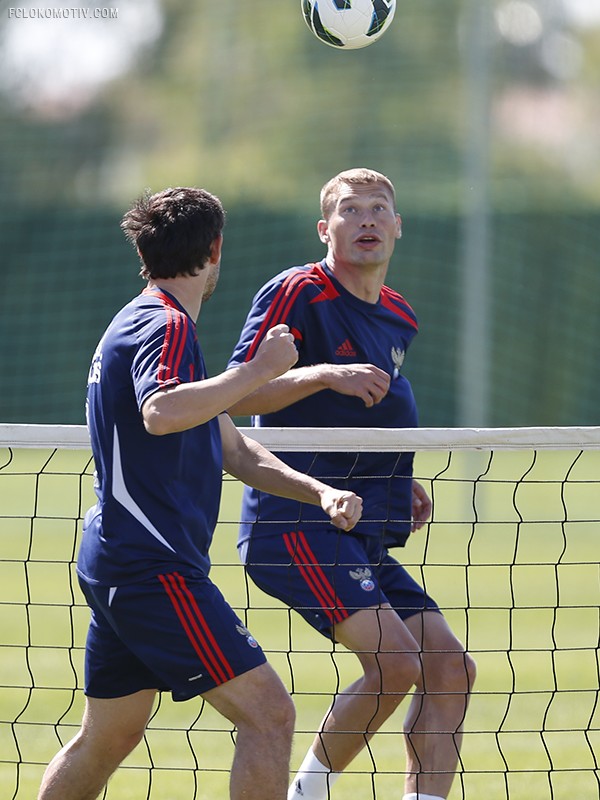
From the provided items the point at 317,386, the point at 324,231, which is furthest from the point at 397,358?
the point at 317,386

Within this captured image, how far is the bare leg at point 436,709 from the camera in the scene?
5297 millimetres

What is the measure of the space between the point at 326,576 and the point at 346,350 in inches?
38.8

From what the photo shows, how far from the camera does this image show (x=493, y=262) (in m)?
25.4

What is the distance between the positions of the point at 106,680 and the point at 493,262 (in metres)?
21.6

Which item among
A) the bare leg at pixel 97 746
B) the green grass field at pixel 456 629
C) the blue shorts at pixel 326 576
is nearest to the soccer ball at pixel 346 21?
the green grass field at pixel 456 629

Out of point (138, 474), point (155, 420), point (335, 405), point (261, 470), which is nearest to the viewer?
point (155, 420)

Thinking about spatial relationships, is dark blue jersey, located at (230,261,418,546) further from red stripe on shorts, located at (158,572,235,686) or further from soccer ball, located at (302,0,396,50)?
soccer ball, located at (302,0,396,50)

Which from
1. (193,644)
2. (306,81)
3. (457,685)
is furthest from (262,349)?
(306,81)

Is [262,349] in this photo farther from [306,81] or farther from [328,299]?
[306,81]

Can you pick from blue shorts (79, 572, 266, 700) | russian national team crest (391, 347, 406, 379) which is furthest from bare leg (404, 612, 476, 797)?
blue shorts (79, 572, 266, 700)

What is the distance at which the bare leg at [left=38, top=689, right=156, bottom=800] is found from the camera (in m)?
4.53

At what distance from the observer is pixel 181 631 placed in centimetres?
424

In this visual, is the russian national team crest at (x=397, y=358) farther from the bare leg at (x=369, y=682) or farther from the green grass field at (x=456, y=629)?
the bare leg at (x=369, y=682)

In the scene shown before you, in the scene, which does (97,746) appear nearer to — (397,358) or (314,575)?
(314,575)
